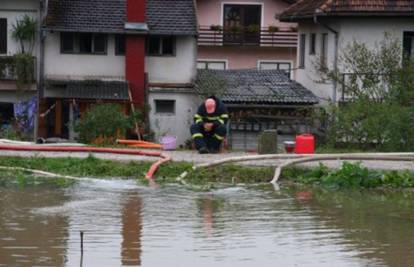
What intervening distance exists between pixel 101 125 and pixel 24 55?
6.78 metres

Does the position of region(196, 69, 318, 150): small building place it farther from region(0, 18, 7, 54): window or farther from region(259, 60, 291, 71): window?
region(259, 60, 291, 71): window

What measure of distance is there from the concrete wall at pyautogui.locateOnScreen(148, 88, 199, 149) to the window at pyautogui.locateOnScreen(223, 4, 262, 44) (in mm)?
11010

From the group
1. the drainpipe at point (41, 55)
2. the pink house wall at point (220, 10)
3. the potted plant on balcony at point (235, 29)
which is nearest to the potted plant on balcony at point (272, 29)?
the pink house wall at point (220, 10)

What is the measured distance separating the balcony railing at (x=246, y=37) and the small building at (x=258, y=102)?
7.89m

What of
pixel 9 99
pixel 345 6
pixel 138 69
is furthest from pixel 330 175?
pixel 9 99

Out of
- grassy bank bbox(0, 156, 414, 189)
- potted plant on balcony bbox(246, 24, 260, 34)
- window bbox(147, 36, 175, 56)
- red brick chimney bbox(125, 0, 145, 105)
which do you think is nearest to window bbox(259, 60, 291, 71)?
potted plant on balcony bbox(246, 24, 260, 34)

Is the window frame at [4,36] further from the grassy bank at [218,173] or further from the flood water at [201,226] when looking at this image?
the flood water at [201,226]

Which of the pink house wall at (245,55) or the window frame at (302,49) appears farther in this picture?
the pink house wall at (245,55)

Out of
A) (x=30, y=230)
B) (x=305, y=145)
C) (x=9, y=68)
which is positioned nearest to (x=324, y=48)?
(x=9, y=68)

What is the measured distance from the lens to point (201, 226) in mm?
13586

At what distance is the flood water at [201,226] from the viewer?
1144cm

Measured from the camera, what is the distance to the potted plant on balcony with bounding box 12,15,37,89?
111 feet

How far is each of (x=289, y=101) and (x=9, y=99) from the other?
9595mm

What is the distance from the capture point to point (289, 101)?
34.2 meters
